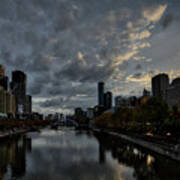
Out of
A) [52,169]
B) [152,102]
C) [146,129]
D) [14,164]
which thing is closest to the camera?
[52,169]

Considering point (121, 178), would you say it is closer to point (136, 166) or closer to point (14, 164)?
point (136, 166)

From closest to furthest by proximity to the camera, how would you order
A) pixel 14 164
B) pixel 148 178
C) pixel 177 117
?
pixel 148 178, pixel 14 164, pixel 177 117

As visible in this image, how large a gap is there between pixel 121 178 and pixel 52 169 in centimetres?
1375

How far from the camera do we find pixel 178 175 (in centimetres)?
3089

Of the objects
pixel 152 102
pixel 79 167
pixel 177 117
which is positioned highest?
pixel 152 102

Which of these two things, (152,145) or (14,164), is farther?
(152,145)

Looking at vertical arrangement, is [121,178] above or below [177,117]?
below

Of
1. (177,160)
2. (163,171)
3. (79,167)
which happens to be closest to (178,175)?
(163,171)

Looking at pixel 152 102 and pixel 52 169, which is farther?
pixel 152 102

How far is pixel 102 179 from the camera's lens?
3120 cm

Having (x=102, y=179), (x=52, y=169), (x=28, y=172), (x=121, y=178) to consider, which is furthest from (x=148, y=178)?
(x=28, y=172)

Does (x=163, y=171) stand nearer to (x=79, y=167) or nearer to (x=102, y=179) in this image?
(x=102, y=179)

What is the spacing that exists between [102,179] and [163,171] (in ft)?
35.5

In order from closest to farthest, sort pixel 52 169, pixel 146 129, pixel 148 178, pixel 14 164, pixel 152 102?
pixel 148 178 → pixel 52 169 → pixel 14 164 → pixel 152 102 → pixel 146 129
